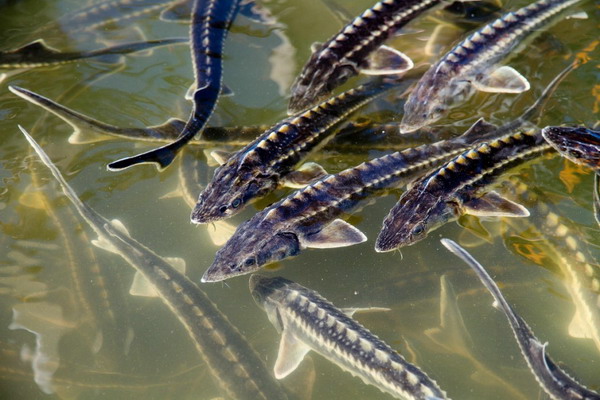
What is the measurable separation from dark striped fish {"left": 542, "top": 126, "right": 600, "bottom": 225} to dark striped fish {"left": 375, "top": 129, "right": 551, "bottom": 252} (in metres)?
0.23

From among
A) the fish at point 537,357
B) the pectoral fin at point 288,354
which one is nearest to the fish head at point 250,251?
the pectoral fin at point 288,354

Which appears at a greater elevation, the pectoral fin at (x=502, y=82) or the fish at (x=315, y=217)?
the pectoral fin at (x=502, y=82)

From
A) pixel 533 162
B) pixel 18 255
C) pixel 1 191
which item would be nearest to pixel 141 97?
pixel 1 191

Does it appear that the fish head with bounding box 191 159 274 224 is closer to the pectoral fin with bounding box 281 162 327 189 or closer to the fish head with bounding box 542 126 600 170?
the pectoral fin with bounding box 281 162 327 189

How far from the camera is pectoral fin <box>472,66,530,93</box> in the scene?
14.0 feet

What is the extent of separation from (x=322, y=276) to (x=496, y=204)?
3.93 feet

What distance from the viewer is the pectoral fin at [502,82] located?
4270mm

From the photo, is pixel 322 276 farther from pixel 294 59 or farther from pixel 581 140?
pixel 294 59

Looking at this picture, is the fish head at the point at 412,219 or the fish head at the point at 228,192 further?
the fish head at the point at 228,192

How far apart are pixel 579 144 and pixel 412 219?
1.11 m

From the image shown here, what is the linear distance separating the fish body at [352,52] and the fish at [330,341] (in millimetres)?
1479

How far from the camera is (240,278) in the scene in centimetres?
381

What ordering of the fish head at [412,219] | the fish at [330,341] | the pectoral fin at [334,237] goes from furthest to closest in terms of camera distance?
the pectoral fin at [334,237] → the fish head at [412,219] → the fish at [330,341]

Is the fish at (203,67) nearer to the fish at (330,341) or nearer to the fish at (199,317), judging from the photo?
the fish at (199,317)
